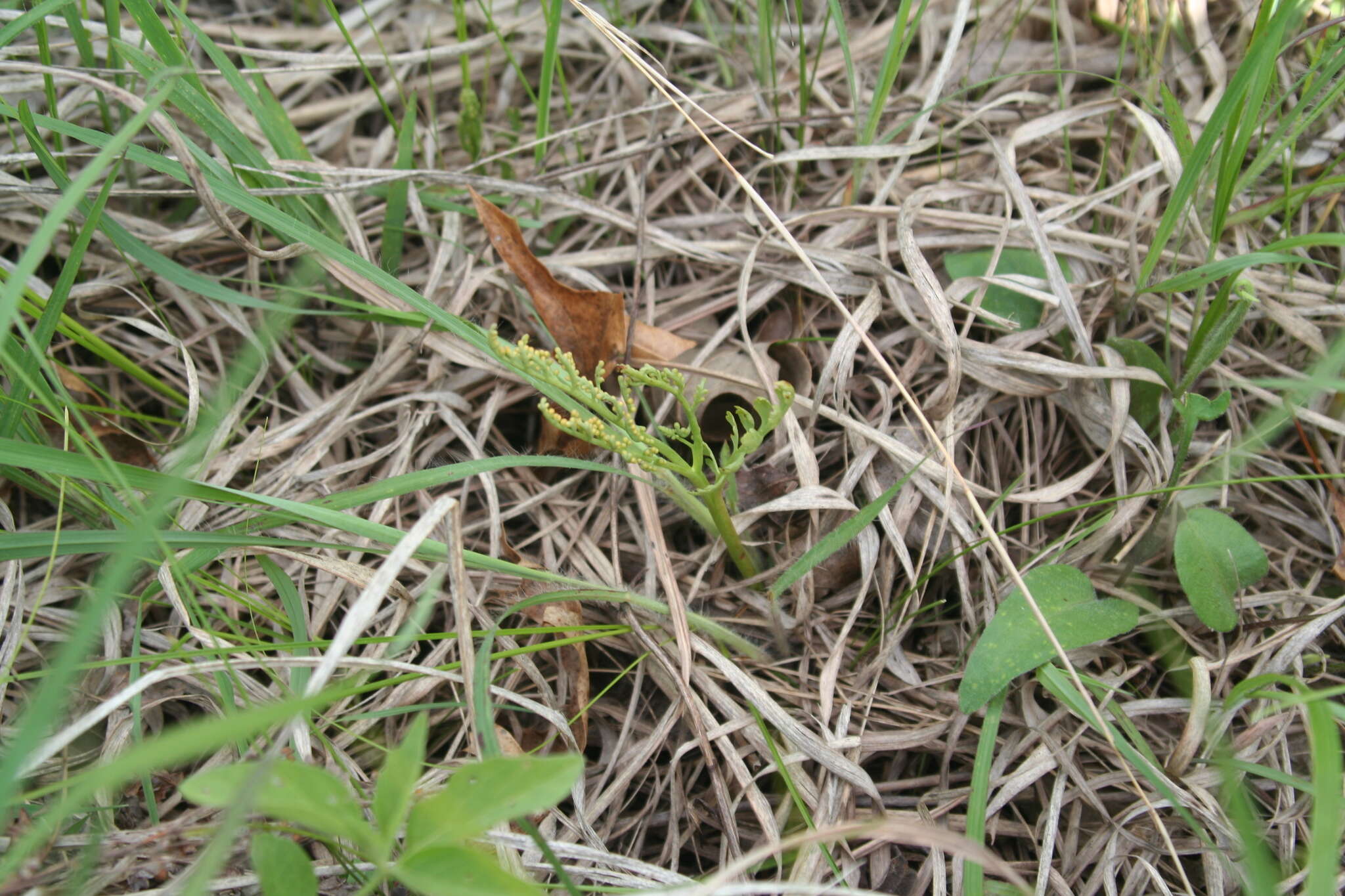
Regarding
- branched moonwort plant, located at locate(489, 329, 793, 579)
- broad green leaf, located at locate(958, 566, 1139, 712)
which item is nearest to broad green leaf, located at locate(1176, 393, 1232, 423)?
broad green leaf, located at locate(958, 566, 1139, 712)

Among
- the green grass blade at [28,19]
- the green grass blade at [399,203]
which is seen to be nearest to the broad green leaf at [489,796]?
the green grass blade at [399,203]

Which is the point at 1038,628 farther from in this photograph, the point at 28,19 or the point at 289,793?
the point at 28,19

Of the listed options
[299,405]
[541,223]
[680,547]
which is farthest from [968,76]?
[299,405]

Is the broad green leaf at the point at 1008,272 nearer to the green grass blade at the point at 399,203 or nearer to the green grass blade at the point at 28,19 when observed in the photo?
the green grass blade at the point at 399,203

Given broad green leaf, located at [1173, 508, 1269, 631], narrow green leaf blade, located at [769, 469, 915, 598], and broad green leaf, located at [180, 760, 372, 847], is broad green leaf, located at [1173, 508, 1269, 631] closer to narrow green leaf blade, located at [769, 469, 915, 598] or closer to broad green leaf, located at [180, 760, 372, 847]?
narrow green leaf blade, located at [769, 469, 915, 598]

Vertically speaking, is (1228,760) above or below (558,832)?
above

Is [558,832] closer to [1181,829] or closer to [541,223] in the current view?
Result: [1181,829]

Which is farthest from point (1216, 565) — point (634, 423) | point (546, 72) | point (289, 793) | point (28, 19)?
point (28, 19)
